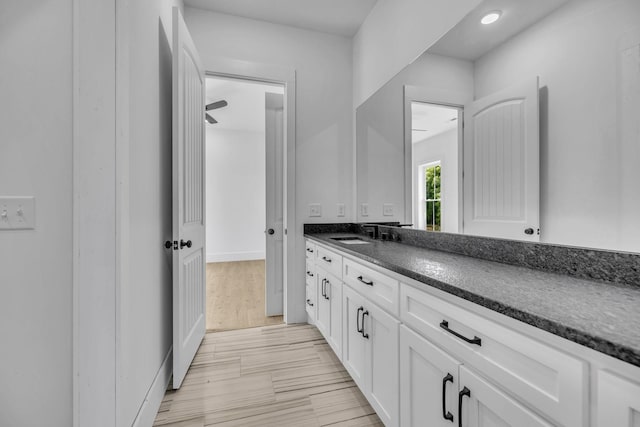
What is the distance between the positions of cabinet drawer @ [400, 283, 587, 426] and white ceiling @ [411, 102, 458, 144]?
952mm

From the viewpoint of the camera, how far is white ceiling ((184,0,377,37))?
2.14 m

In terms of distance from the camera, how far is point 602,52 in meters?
0.81

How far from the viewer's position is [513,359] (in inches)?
25.2

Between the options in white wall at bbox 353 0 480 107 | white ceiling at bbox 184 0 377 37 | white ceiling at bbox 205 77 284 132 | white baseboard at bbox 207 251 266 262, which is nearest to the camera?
white wall at bbox 353 0 480 107

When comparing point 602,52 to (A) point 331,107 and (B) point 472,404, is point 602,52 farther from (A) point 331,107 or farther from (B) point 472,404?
(A) point 331,107

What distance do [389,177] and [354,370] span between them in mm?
1319

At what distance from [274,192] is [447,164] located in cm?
163

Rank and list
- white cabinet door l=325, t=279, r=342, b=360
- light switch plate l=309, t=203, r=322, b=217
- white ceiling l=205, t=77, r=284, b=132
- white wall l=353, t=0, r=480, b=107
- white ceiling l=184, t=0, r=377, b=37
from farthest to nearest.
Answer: white ceiling l=205, t=77, r=284, b=132 → light switch plate l=309, t=203, r=322, b=217 → white ceiling l=184, t=0, r=377, b=37 → white cabinet door l=325, t=279, r=342, b=360 → white wall l=353, t=0, r=480, b=107

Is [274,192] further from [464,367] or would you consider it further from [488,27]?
[464,367]
